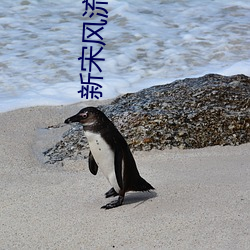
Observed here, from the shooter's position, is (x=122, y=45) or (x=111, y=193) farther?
(x=122, y=45)

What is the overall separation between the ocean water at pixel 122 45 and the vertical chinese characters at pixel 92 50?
7 cm

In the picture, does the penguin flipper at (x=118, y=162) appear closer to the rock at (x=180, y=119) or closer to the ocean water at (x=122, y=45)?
the rock at (x=180, y=119)

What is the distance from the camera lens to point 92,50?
9031 mm

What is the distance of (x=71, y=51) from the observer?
8.89 metres

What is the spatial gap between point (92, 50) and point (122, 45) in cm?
38

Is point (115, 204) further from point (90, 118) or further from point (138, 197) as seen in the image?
point (90, 118)

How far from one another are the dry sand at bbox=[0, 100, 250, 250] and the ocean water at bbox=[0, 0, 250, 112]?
2.02 m

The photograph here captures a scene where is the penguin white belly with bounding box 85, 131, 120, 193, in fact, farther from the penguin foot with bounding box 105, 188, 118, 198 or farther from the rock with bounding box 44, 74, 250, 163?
the rock with bounding box 44, 74, 250, 163

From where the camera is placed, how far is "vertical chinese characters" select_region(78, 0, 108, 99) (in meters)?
7.23

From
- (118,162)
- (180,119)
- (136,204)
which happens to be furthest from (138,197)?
(180,119)

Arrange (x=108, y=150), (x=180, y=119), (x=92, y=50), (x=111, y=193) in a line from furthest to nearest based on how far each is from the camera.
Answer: (x=92, y=50) → (x=180, y=119) → (x=111, y=193) → (x=108, y=150)

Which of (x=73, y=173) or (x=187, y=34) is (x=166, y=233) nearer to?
(x=73, y=173)

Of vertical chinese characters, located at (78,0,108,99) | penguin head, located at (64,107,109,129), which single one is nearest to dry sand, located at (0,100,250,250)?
penguin head, located at (64,107,109,129)

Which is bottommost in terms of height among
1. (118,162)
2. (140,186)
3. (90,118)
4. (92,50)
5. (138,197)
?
(92,50)
